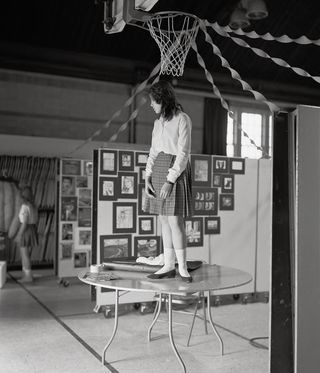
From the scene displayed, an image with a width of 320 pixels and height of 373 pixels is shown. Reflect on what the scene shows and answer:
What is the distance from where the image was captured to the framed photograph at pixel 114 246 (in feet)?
17.5

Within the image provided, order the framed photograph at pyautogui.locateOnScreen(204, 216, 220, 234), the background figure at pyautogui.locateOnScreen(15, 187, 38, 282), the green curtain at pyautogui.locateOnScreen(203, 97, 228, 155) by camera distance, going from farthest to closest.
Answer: the green curtain at pyautogui.locateOnScreen(203, 97, 228, 155) → the background figure at pyautogui.locateOnScreen(15, 187, 38, 282) → the framed photograph at pyautogui.locateOnScreen(204, 216, 220, 234)

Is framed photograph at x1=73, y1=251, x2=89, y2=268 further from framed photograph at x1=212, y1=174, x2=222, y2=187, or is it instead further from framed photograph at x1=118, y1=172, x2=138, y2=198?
framed photograph at x1=212, y1=174, x2=222, y2=187

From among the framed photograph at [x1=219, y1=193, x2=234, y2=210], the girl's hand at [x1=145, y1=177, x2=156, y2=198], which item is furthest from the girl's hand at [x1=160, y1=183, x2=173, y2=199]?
the framed photograph at [x1=219, y1=193, x2=234, y2=210]

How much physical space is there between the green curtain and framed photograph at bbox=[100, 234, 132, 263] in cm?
503

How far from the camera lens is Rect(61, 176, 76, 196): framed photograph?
7.23m

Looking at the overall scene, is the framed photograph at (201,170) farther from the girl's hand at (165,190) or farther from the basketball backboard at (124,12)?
the girl's hand at (165,190)

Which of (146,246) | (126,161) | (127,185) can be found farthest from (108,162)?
(146,246)

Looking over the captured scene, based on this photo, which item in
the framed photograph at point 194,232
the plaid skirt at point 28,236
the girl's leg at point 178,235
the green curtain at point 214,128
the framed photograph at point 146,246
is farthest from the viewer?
the green curtain at point 214,128

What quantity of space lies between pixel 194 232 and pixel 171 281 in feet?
8.22

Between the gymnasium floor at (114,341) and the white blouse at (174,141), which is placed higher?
the white blouse at (174,141)

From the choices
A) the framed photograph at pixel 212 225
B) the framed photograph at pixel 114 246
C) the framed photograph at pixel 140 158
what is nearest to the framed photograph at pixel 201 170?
the framed photograph at pixel 212 225

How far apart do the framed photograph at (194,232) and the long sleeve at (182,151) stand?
258 cm

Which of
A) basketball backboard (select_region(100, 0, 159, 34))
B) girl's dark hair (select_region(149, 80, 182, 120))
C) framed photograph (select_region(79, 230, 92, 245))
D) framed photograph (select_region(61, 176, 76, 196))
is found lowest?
framed photograph (select_region(79, 230, 92, 245))

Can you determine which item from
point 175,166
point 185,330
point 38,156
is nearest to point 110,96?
point 38,156
